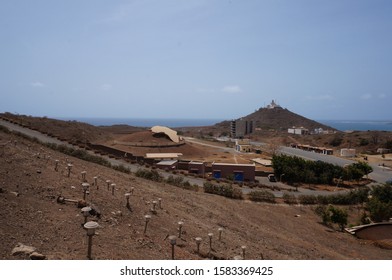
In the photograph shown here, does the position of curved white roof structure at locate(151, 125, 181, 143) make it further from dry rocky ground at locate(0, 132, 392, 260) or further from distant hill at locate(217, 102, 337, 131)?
distant hill at locate(217, 102, 337, 131)

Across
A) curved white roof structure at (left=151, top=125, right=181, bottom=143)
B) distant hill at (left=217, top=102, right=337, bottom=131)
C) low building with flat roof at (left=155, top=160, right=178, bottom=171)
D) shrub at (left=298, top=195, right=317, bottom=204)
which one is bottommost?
shrub at (left=298, top=195, right=317, bottom=204)

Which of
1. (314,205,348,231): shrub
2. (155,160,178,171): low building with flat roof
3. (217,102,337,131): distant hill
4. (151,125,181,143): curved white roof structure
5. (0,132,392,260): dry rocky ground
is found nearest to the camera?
(0,132,392,260): dry rocky ground

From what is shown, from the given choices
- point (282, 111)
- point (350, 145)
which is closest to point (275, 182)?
point (350, 145)

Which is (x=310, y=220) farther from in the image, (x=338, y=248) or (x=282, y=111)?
(x=282, y=111)

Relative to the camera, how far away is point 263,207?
1845 cm

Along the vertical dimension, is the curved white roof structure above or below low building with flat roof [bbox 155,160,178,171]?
above

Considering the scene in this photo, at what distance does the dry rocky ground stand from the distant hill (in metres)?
116

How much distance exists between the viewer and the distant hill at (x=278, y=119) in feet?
443

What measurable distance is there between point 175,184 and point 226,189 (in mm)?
3152

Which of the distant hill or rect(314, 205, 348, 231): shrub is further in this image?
the distant hill

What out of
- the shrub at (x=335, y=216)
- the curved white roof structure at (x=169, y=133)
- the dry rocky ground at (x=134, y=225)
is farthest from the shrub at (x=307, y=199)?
the curved white roof structure at (x=169, y=133)

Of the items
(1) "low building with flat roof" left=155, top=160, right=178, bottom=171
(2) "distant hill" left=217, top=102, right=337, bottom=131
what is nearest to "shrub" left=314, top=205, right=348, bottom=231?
(1) "low building with flat roof" left=155, top=160, right=178, bottom=171

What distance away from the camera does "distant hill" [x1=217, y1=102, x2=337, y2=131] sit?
443 feet

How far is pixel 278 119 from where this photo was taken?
14188 cm
